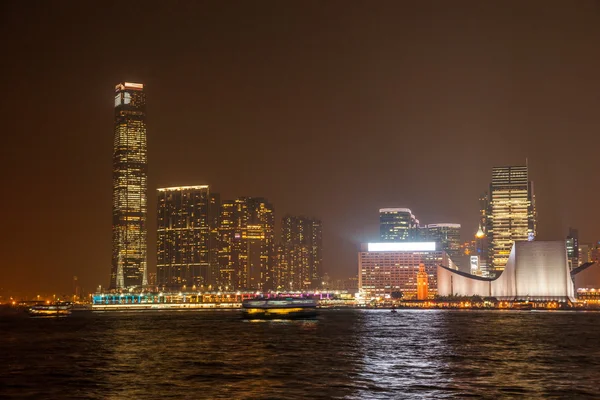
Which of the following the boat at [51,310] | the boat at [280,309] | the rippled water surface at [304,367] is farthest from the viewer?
the boat at [51,310]

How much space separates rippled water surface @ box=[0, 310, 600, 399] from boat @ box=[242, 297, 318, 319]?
6220cm

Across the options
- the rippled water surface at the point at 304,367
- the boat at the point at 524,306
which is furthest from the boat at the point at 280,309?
the boat at the point at 524,306

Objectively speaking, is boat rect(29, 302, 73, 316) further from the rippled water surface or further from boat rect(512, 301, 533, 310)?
the rippled water surface

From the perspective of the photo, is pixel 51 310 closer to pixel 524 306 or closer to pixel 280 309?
pixel 280 309

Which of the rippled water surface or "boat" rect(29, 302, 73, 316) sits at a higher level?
"boat" rect(29, 302, 73, 316)

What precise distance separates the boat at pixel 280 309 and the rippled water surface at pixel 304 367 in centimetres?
6220

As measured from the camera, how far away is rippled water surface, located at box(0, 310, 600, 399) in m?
41.1

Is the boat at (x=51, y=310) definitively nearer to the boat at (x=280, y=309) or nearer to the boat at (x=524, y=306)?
the boat at (x=280, y=309)

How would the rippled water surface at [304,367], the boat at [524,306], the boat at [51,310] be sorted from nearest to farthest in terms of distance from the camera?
1. the rippled water surface at [304,367]
2. the boat at [51,310]
3. the boat at [524,306]

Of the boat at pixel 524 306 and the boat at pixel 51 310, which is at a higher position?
the boat at pixel 51 310

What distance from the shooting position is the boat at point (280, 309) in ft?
483

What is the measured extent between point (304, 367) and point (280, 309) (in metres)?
98.7

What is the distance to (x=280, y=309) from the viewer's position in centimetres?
15088

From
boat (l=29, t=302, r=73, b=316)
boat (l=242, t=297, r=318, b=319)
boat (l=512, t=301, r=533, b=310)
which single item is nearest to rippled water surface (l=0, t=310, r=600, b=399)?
boat (l=242, t=297, r=318, b=319)
